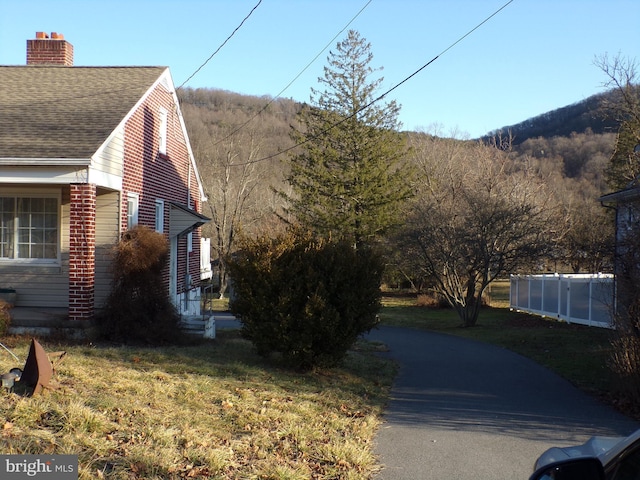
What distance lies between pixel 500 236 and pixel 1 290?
16.7m

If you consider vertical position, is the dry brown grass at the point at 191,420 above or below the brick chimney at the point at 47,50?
below

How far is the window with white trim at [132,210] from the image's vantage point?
15078 mm

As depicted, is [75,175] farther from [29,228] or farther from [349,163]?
[349,163]

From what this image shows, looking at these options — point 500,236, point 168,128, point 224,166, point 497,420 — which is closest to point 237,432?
point 497,420

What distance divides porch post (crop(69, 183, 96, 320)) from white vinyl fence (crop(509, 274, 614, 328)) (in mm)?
14128

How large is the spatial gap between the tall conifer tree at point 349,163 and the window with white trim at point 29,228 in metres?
23.9

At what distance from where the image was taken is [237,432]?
22.6ft

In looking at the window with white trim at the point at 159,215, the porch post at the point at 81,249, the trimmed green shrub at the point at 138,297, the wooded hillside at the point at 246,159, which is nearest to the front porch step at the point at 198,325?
the trimmed green shrub at the point at 138,297

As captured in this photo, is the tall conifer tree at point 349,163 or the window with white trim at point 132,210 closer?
the window with white trim at point 132,210

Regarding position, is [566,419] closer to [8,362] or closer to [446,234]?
[8,362]

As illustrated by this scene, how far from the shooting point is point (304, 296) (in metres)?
10.9

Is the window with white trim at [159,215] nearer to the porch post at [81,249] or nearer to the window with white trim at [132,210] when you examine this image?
the window with white trim at [132,210]

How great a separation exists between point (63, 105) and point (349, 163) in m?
25.1

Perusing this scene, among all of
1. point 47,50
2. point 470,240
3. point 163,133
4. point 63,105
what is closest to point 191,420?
point 63,105
